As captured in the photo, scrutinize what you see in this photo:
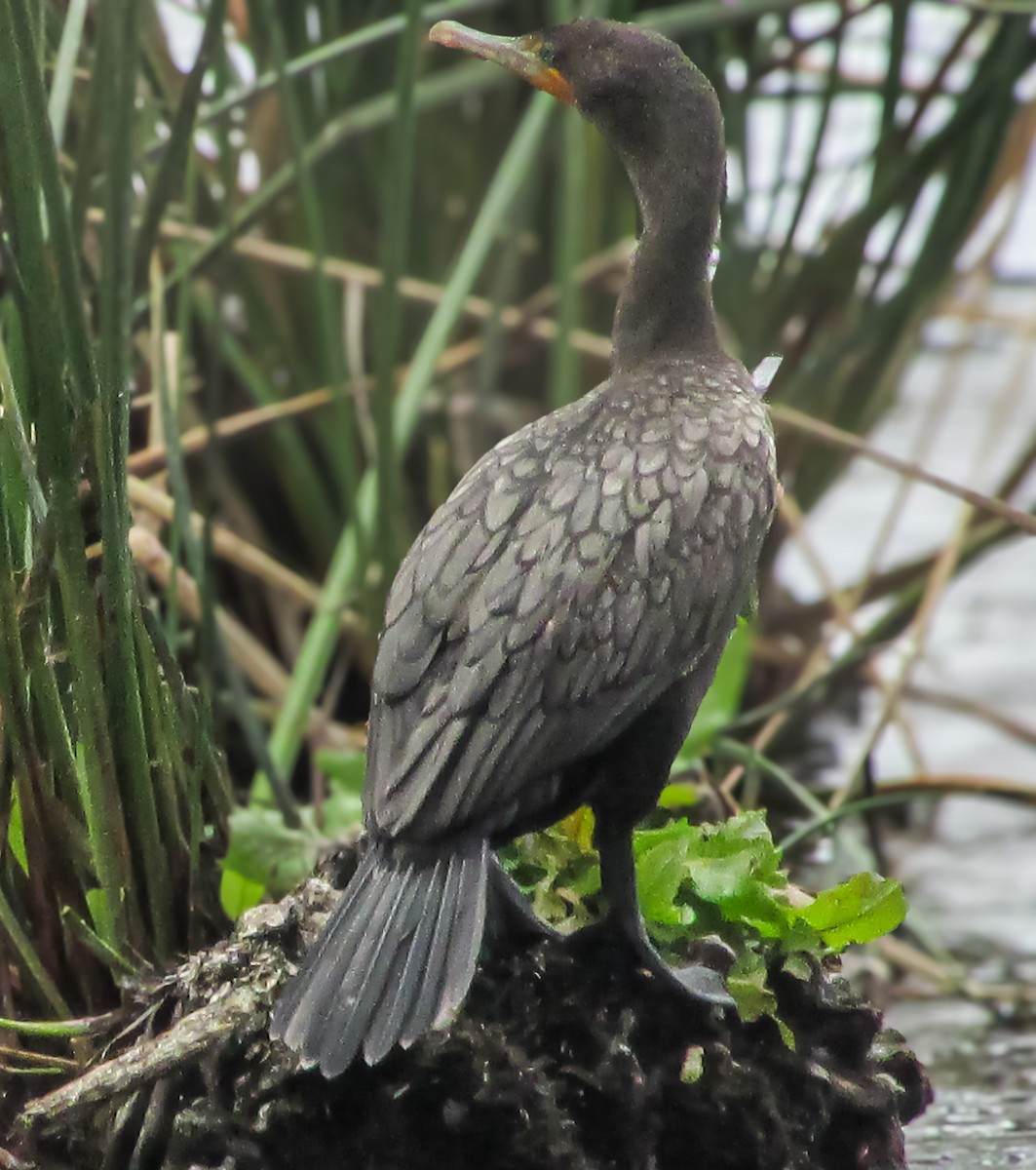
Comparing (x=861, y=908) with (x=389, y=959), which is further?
(x=861, y=908)

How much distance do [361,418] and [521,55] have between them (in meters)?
1.76

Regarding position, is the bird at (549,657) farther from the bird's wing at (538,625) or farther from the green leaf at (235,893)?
the green leaf at (235,893)

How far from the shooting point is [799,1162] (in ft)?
5.81

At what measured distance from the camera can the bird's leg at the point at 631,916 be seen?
1.71 meters

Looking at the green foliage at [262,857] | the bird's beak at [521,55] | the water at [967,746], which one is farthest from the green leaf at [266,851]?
the bird's beak at [521,55]

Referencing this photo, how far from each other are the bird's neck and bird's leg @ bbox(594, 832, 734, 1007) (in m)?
0.55

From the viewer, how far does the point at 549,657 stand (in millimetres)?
1651

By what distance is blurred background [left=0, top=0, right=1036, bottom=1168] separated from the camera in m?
1.77

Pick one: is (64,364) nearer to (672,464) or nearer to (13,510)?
(13,510)

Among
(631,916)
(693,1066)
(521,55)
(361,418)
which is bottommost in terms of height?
(361,418)

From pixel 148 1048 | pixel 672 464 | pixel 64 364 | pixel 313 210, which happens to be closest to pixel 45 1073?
pixel 148 1048

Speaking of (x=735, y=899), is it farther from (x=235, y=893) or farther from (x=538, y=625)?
(x=235, y=893)

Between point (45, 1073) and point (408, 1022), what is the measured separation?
467 mm

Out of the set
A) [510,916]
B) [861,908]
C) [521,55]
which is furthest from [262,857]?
[521,55]
